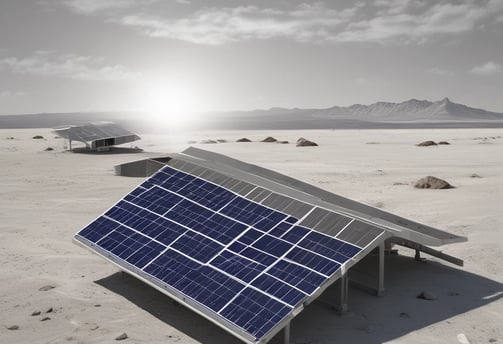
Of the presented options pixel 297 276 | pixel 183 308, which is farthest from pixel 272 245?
pixel 183 308

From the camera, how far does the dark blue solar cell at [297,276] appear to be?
11.3 metres

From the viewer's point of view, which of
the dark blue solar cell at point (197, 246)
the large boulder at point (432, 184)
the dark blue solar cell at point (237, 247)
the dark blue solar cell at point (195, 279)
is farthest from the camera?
the large boulder at point (432, 184)

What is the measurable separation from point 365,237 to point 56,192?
25.8 metres

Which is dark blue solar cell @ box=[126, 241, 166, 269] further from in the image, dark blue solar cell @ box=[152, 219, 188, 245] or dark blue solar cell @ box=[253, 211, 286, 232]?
dark blue solar cell @ box=[253, 211, 286, 232]

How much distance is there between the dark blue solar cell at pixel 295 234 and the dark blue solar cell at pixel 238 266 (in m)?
1.25

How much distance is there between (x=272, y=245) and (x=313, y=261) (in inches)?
51.4

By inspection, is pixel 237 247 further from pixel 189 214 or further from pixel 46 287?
pixel 46 287

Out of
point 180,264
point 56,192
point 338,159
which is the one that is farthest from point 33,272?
point 338,159

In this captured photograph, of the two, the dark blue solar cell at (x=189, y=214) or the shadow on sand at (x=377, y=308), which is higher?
the dark blue solar cell at (x=189, y=214)

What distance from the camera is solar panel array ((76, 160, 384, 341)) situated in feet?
36.8

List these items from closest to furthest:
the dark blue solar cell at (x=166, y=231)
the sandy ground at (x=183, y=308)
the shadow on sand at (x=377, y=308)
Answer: the shadow on sand at (x=377, y=308) < the sandy ground at (x=183, y=308) < the dark blue solar cell at (x=166, y=231)

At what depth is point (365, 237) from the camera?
12.6 metres

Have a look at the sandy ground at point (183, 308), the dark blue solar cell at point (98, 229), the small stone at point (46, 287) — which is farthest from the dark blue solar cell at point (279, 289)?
the small stone at point (46, 287)

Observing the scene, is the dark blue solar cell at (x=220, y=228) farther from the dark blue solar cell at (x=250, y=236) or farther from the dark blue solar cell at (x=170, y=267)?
the dark blue solar cell at (x=170, y=267)
